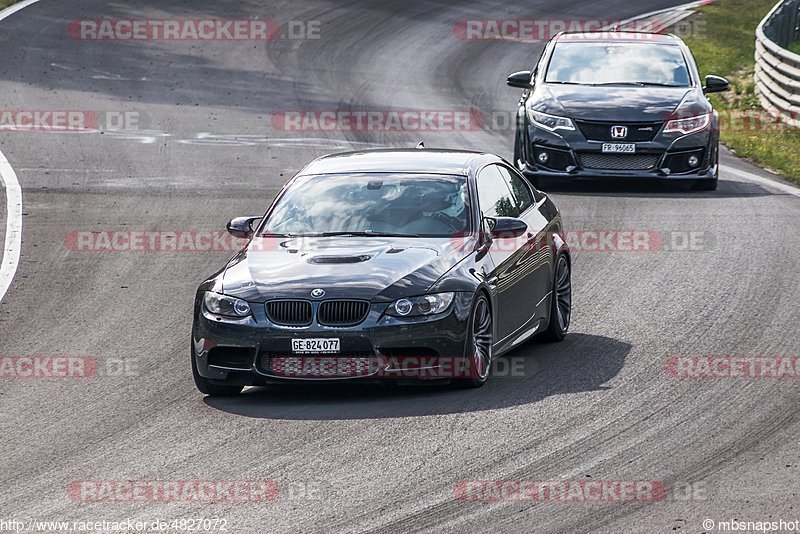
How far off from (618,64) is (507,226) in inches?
395

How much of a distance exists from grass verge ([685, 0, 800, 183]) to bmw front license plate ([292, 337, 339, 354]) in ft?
41.3

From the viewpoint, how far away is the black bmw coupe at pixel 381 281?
33.1 feet

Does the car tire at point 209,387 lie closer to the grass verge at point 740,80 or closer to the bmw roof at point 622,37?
the bmw roof at point 622,37

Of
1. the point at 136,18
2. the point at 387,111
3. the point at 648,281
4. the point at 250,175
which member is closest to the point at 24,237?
the point at 250,175

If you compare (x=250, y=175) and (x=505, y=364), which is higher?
(x=505, y=364)

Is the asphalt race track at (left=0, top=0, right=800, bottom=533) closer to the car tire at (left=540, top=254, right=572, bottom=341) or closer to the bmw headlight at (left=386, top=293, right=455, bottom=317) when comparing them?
the car tire at (left=540, top=254, right=572, bottom=341)

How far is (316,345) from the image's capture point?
32.9 feet

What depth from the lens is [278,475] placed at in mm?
8344

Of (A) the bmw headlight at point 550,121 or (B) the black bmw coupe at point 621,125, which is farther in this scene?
(A) the bmw headlight at point 550,121

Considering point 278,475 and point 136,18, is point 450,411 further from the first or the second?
point 136,18

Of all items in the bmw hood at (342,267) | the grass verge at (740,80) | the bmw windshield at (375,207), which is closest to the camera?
the bmw hood at (342,267)

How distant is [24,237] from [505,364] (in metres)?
7.20

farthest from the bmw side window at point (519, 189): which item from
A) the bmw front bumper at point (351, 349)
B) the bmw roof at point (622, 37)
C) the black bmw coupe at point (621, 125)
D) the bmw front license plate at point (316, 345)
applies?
the bmw roof at point (622, 37)

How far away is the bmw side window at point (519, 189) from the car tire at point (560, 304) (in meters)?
0.50
